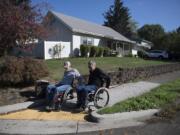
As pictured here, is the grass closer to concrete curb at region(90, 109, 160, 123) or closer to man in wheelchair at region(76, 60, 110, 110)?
concrete curb at region(90, 109, 160, 123)

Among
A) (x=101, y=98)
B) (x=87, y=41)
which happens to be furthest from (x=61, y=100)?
(x=87, y=41)

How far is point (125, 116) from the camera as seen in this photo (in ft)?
24.8

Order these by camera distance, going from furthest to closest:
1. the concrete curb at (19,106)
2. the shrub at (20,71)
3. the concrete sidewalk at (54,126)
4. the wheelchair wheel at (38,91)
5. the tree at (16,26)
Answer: the tree at (16,26) < the shrub at (20,71) < the wheelchair wheel at (38,91) < the concrete curb at (19,106) < the concrete sidewalk at (54,126)

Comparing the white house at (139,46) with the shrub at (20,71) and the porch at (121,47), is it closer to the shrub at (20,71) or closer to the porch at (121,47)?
the porch at (121,47)

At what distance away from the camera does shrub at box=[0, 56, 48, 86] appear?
10.1 m

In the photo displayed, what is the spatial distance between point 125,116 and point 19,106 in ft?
10.3

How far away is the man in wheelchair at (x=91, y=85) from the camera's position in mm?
→ 8281

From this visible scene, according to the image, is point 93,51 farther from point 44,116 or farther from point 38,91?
point 44,116

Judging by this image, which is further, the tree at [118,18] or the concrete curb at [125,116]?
the tree at [118,18]

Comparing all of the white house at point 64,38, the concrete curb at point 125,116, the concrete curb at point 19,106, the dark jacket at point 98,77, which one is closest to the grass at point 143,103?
the concrete curb at point 125,116

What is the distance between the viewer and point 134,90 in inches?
463

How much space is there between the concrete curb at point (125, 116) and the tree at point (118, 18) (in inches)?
2534

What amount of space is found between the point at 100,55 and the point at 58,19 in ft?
20.8

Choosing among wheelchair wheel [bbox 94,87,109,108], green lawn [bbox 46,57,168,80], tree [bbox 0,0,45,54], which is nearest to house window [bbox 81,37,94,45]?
green lawn [bbox 46,57,168,80]
